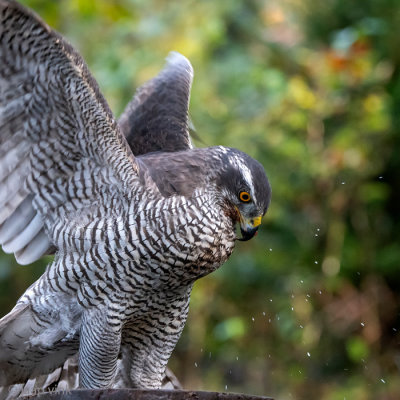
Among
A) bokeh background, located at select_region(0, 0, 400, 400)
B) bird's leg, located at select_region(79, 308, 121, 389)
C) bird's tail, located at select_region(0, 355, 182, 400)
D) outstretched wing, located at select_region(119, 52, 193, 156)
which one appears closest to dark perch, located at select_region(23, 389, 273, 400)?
bird's leg, located at select_region(79, 308, 121, 389)

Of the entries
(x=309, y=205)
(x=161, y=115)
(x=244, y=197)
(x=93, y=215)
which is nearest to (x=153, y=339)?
(x=93, y=215)

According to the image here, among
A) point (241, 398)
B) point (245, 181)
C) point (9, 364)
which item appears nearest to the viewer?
point (241, 398)

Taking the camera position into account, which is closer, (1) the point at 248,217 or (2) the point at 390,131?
(1) the point at 248,217

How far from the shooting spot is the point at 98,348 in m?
3.99

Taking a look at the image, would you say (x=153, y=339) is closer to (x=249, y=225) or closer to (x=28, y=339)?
(x=28, y=339)

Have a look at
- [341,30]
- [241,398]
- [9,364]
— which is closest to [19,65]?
[9,364]

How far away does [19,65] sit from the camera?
3.87m

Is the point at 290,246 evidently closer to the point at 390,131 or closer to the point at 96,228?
the point at 390,131

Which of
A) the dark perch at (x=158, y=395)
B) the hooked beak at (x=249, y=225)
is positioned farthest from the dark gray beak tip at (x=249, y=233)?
the dark perch at (x=158, y=395)

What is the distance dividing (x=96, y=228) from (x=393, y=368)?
451 cm

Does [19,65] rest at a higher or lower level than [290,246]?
higher

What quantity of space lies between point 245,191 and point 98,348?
1.12 metres

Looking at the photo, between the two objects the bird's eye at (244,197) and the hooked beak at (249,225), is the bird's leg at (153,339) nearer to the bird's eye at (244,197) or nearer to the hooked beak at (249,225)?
the hooked beak at (249,225)

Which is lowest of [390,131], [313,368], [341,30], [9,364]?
[313,368]
